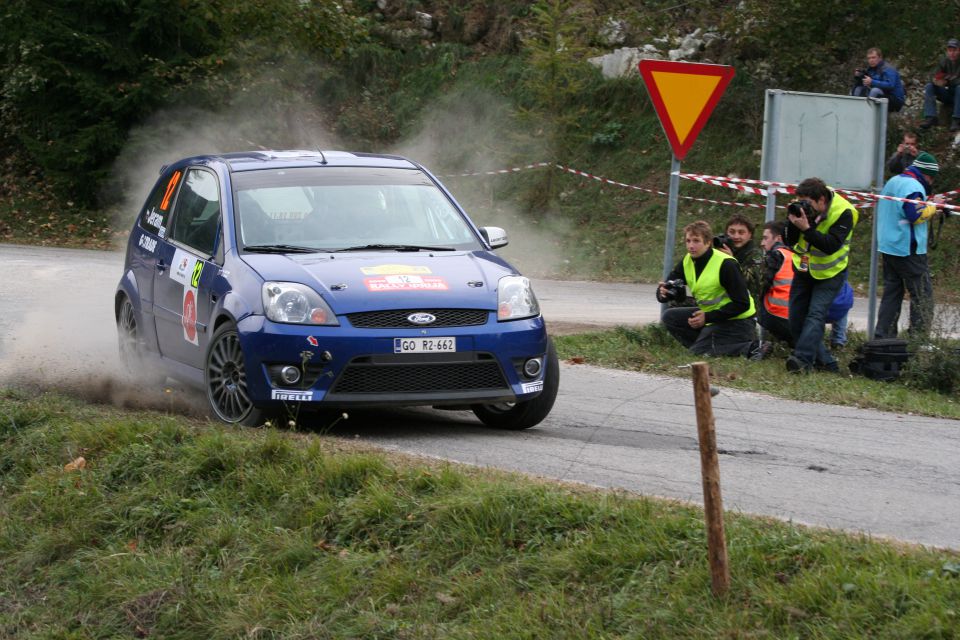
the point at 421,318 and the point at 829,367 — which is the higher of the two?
the point at 421,318

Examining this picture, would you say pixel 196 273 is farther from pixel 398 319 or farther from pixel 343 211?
pixel 398 319

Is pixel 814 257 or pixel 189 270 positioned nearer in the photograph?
pixel 189 270

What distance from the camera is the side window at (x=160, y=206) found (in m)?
9.68

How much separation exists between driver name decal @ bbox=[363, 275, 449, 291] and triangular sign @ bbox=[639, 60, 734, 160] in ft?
14.8

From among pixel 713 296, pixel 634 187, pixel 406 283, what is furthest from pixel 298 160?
pixel 634 187

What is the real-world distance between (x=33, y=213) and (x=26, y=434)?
2026 centimetres

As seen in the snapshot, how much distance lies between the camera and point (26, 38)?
2553cm

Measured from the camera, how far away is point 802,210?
11.4 metres

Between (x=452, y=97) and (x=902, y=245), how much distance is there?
16.7m

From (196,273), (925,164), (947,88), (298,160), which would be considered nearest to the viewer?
(196,273)

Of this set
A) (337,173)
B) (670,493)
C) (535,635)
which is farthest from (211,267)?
(535,635)

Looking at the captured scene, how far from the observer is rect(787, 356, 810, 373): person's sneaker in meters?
11.3

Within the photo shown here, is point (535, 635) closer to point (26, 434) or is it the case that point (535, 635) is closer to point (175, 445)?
point (175, 445)

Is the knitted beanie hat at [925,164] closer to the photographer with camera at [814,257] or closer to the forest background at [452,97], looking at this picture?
the photographer with camera at [814,257]
